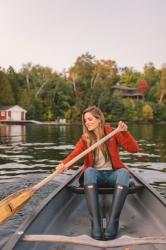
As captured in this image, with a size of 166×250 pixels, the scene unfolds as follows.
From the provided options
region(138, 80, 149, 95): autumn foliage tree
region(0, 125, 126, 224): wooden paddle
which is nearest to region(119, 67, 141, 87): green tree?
region(138, 80, 149, 95): autumn foliage tree

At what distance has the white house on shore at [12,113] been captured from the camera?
165 feet

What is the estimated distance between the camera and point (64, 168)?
4301 mm

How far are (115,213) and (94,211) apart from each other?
22cm

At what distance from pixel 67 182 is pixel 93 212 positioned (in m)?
1.26

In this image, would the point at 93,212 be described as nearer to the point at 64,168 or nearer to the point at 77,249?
the point at 77,249

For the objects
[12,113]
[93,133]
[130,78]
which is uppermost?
[130,78]

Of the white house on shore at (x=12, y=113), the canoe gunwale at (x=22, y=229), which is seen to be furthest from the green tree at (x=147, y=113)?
the canoe gunwale at (x=22, y=229)

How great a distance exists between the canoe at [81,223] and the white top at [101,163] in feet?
0.96

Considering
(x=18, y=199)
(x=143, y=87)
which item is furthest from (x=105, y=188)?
(x=143, y=87)

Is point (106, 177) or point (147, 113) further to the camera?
point (147, 113)

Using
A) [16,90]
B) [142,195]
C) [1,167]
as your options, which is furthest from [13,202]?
[16,90]

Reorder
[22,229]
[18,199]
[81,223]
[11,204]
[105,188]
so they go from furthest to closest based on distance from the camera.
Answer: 1. [105,188]
2. [81,223]
3. [18,199]
4. [11,204]
5. [22,229]

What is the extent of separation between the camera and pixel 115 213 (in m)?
3.58

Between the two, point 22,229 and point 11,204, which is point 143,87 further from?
point 22,229
